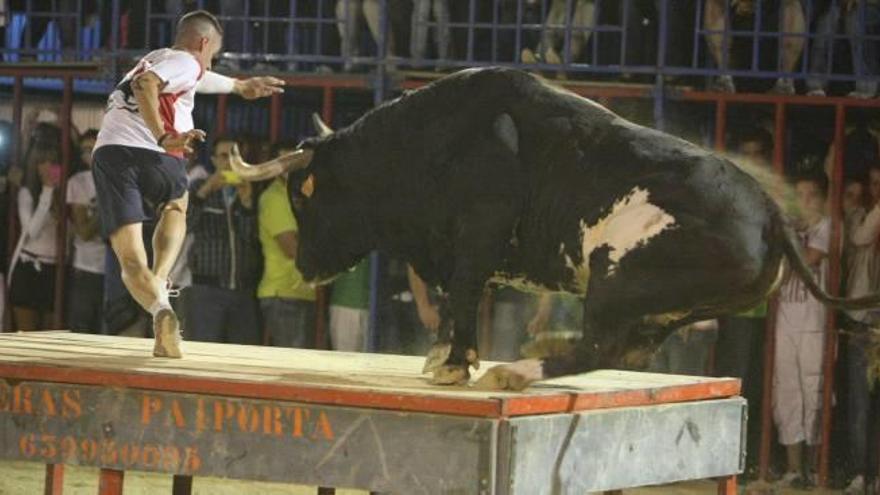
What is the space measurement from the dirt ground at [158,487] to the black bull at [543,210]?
397 centimetres

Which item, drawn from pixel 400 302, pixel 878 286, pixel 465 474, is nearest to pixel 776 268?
pixel 465 474

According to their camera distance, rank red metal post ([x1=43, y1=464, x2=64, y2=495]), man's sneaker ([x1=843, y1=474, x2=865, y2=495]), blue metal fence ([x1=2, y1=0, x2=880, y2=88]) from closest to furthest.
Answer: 1. red metal post ([x1=43, y1=464, x2=64, y2=495])
2. man's sneaker ([x1=843, y1=474, x2=865, y2=495])
3. blue metal fence ([x1=2, y1=0, x2=880, y2=88])

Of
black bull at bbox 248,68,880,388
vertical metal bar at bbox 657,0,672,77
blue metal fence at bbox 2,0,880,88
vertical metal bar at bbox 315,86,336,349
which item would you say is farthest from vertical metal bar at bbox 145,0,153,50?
black bull at bbox 248,68,880,388

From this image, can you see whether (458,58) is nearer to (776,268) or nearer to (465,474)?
(776,268)

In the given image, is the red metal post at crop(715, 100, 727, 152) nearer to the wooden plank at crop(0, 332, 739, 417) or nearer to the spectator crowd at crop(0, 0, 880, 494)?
the spectator crowd at crop(0, 0, 880, 494)

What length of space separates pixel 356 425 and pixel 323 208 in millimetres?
1737

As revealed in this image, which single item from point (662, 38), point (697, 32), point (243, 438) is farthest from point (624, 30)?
point (243, 438)

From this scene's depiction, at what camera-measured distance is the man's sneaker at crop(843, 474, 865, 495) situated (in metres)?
12.3

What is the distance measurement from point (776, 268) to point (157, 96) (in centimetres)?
276

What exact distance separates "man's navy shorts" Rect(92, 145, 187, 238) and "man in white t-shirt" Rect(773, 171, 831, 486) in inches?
190

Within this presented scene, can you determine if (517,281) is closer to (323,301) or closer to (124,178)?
(124,178)

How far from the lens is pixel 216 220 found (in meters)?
13.3

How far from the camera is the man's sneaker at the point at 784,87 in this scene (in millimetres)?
12727

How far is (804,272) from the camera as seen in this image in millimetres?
7934
